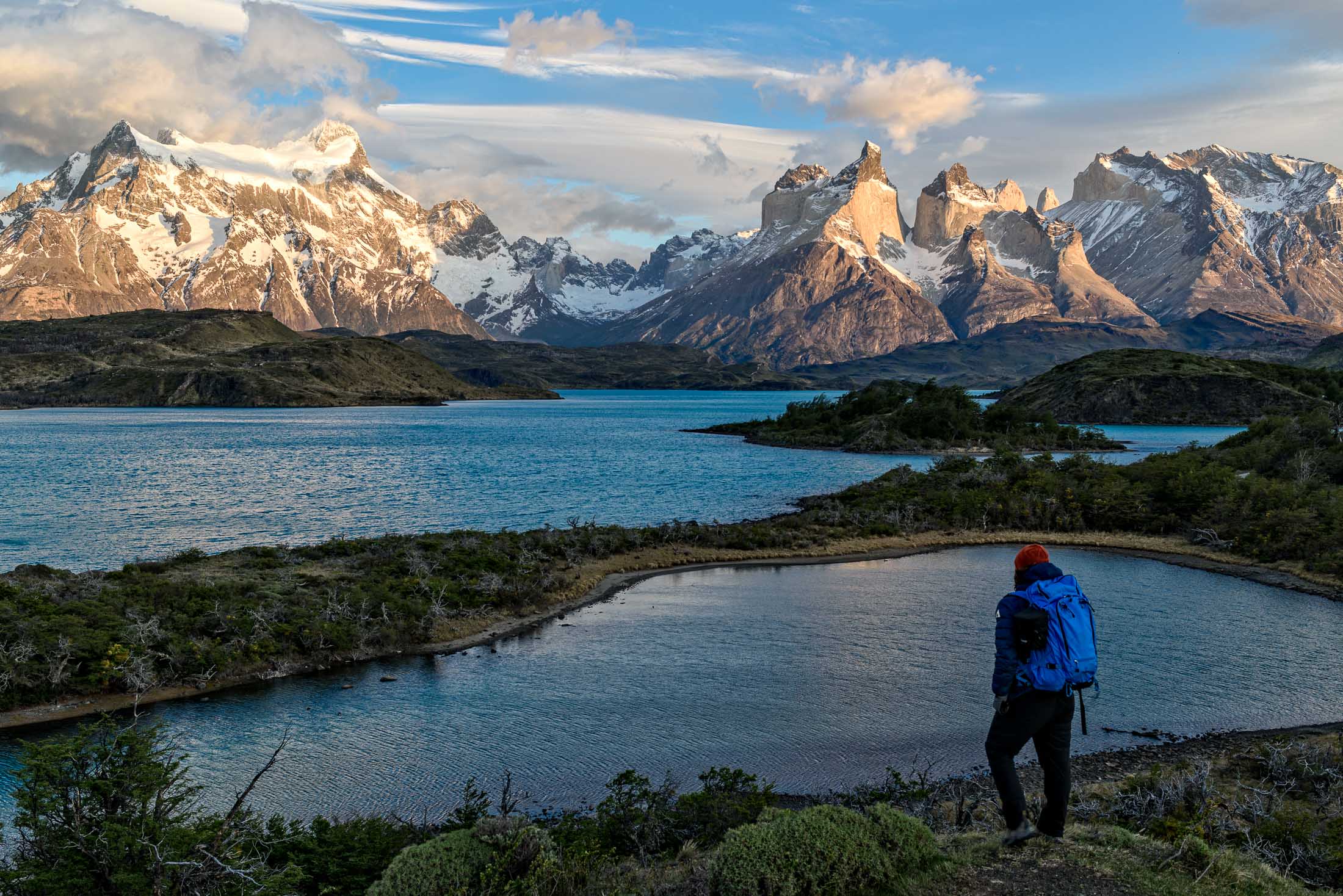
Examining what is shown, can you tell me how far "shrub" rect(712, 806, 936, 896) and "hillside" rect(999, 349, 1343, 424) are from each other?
154 metres

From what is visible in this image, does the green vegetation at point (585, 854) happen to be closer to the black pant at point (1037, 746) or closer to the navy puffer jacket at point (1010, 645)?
the black pant at point (1037, 746)

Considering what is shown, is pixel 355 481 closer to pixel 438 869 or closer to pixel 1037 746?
pixel 438 869

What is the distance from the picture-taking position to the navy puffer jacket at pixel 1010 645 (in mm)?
11320

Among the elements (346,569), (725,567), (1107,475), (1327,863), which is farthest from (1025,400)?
(1327,863)

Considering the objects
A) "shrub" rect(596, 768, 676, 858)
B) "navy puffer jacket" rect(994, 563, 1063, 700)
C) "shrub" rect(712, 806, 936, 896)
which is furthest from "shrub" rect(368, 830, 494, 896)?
"navy puffer jacket" rect(994, 563, 1063, 700)

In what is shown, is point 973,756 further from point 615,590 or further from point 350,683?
point 615,590

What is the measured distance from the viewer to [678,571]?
4359cm

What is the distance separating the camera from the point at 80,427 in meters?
149

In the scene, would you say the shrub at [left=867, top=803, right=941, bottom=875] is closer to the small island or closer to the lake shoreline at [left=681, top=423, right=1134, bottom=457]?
the lake shoreline at [left=681, top=423, right=1134, bottom=457]

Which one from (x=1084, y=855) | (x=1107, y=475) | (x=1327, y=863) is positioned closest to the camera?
(x=1084, y=855)

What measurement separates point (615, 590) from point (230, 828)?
26445 mm

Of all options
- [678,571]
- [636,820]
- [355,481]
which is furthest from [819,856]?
[355,481]

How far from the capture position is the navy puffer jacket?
11.3 m

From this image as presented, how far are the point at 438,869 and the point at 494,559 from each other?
28.0 meters
